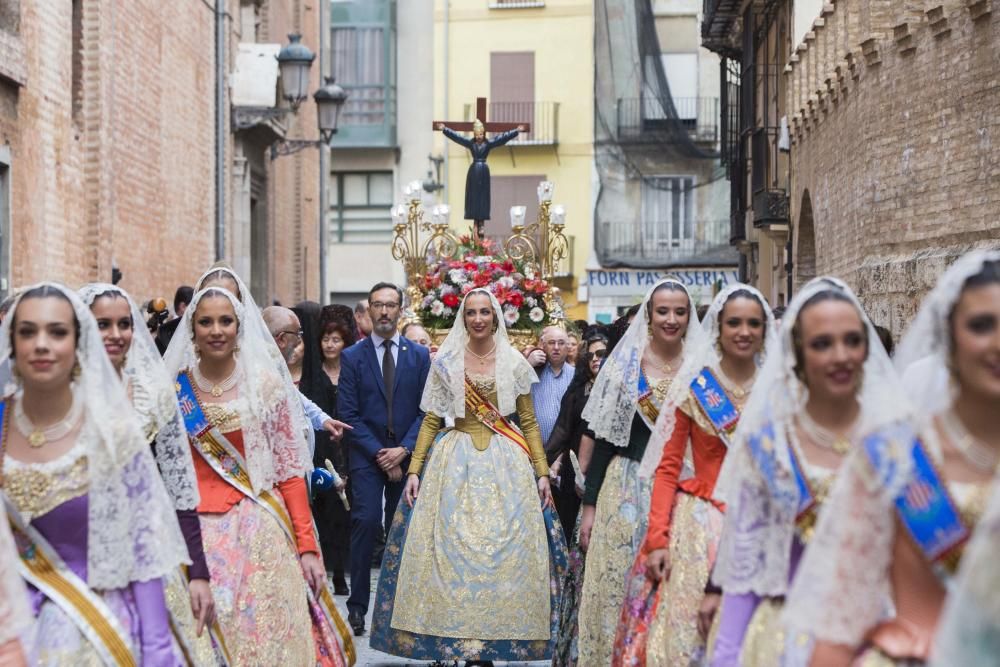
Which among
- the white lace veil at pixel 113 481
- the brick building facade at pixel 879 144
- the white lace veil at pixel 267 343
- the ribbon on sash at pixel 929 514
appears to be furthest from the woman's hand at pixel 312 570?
the brick building facade at pixel 879 144

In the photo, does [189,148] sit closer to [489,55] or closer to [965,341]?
[965,341]

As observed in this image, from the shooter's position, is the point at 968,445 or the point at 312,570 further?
the point at 312,570

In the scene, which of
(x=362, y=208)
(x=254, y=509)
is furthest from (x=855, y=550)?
(x=362, y=208)

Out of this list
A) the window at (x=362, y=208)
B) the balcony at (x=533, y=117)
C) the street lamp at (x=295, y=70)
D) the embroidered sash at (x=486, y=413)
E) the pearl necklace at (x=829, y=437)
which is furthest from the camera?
the window at (x=362, y=208)

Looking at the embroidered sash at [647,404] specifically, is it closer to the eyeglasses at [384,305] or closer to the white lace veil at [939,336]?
the eyeglasses at [384,305]

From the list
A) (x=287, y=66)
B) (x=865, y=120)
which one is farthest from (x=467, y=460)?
(x=287, y=66)

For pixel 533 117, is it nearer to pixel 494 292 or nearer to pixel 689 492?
pixel 494 292

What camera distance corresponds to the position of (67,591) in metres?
4.84

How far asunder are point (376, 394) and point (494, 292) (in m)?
4.55

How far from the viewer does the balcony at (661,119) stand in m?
41.5

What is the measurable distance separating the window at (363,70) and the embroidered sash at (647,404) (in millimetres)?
36432

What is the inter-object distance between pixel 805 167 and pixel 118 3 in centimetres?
879

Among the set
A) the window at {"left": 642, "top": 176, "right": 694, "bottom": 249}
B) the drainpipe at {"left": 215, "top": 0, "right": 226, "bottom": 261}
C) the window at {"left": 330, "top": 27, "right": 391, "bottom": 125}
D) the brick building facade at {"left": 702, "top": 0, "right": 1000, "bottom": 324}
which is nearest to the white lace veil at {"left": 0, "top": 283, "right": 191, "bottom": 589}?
the brick building facade at {"left": 702, "top": 0, "right": 1000, "bottom": 324}

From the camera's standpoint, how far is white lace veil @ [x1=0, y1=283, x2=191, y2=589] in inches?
192
